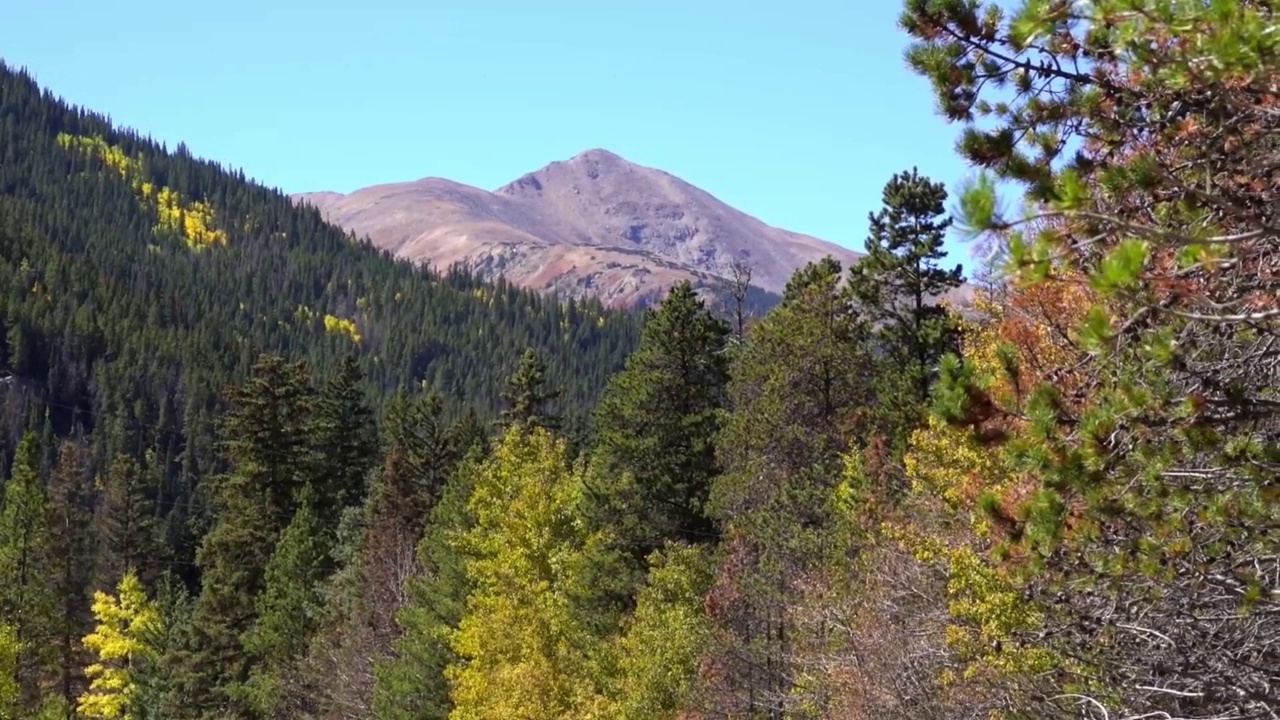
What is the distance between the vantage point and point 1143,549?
22.7ft

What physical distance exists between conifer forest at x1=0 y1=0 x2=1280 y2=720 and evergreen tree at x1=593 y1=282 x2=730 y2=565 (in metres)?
0.10

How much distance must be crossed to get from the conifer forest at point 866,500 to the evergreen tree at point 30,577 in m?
0.19

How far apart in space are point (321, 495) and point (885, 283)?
3045 centimetres

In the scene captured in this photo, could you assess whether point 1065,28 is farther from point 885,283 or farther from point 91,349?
point 91,349

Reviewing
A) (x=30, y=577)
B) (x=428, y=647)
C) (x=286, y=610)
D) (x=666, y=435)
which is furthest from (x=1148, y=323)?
(x=30, y=577)

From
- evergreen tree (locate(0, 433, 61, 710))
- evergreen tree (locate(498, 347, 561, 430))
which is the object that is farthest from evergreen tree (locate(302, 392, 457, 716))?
evergreen tree (locate(0, 433, 61, 710))

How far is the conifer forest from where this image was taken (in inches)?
239

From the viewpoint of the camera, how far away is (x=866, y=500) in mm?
20312

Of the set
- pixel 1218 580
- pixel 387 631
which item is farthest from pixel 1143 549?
pixel 387 631

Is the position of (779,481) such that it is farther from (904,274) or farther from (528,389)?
(528,389)

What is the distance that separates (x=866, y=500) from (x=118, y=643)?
136 ft

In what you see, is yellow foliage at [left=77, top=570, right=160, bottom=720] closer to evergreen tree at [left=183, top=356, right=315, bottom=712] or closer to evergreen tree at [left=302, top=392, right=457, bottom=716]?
evergreen tree at [left=183, top=356, right=315, bottom=712]

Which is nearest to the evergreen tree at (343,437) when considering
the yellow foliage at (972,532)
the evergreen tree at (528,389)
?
the evergreen tree at (528,389)

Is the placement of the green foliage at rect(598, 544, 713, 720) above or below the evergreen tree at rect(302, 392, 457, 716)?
above
